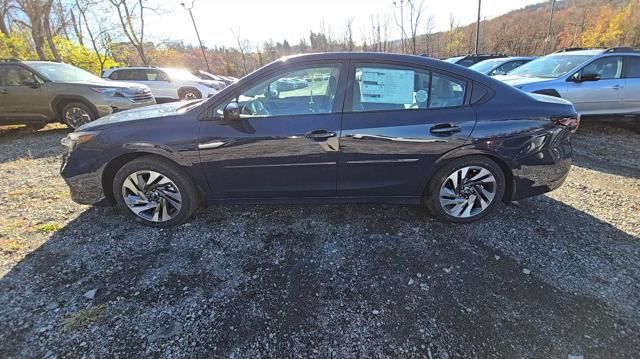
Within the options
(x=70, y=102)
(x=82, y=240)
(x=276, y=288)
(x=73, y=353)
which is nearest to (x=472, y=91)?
(x=276, y=288)

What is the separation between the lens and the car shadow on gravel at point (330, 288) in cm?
179

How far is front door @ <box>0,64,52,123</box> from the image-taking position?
6.47m

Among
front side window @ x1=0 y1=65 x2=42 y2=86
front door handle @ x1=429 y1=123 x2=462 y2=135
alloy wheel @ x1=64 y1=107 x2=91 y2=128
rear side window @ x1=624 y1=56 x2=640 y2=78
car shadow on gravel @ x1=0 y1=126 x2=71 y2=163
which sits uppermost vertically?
A: front side window @ x1=0 y1=65 x2=42 y2=86

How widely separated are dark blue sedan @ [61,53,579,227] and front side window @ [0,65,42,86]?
5663 mm

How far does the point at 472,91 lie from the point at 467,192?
0.90 m

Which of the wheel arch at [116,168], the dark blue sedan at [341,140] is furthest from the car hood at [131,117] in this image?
the wheel arch at [116,168]

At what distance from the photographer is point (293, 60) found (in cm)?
262

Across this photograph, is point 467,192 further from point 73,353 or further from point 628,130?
point 628,130

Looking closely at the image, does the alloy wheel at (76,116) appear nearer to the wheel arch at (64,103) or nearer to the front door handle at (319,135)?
the wheel arch at (64,103)

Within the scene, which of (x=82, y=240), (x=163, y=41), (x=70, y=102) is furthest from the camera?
(x=163, y=41)

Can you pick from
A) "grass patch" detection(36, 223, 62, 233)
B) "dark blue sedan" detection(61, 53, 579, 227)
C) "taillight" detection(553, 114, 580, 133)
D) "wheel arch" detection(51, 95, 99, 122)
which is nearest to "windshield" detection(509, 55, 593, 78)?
"taillight" detection(553, 114, 580, 133)

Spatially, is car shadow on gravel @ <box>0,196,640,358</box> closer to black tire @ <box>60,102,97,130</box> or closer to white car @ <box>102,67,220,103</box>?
black tire @ <box>60,102,97,130</box>

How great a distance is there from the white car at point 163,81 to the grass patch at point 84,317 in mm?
11062

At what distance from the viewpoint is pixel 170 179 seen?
2.78 metres
